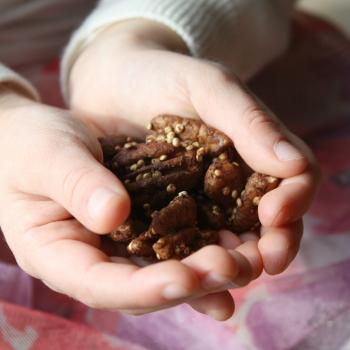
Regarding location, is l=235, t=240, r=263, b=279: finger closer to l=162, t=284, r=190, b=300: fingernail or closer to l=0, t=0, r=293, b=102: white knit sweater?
l=162, t=284, r=190, b=300: fingernail

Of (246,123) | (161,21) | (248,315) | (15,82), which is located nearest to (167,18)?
(161,21)

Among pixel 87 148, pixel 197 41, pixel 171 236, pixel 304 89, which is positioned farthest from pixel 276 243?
pixel 304 89

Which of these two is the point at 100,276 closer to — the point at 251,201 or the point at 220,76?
the point at 251,201

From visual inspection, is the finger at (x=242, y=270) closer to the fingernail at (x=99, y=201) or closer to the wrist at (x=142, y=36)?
the fingernail at (x=99, y=201)

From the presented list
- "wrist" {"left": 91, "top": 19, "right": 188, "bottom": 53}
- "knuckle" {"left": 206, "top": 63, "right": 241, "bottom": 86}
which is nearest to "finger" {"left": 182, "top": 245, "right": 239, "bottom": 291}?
"knuckle" {"left": 206, "top": 63, "right": 241, "bottom": 86}

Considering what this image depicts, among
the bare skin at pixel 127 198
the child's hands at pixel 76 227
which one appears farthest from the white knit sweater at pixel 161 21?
the child's hands at pixel 76 227

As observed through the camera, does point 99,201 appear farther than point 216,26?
Result: No

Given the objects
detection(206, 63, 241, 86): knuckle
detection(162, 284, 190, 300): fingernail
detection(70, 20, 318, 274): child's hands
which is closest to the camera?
detection(162, 284, 190, 300): fingernail

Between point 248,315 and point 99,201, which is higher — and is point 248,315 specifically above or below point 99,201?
below
